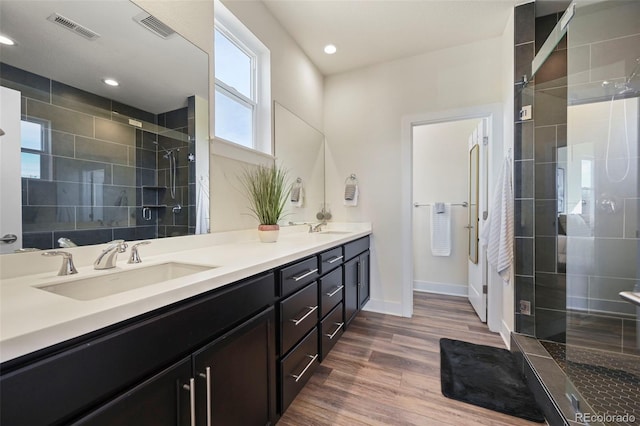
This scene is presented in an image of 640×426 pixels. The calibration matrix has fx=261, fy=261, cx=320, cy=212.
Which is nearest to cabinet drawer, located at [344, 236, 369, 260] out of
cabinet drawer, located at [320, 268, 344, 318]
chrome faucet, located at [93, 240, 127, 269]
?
cabinet drawer, located at [320, 268, 344, 318]

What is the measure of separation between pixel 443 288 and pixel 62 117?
3.81 metres

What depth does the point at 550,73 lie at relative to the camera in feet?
6.37

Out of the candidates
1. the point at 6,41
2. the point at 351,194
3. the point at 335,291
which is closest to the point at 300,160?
the point at 351,194

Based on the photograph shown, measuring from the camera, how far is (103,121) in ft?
3.59

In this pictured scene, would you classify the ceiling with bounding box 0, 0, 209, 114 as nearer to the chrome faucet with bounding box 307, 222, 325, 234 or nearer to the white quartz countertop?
the white quartz countertop

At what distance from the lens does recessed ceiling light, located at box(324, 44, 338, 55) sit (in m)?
2.52

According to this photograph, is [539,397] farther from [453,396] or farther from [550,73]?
[550,73]

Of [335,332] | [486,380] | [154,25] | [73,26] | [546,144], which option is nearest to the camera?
[73,26]

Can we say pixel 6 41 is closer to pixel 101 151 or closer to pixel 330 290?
pixel 101 151

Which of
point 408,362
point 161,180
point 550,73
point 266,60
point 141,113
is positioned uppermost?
point 266,60

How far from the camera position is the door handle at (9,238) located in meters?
0.83

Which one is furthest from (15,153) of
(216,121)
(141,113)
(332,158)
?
(332,158)

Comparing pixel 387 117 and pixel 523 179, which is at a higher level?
pixel 387 117

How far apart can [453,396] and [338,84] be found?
301cm
